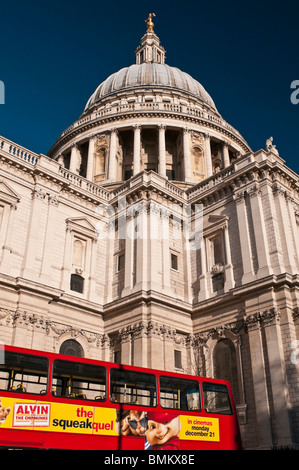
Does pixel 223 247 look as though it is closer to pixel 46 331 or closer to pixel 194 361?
pixel 194 361

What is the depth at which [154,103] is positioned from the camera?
50.4 m

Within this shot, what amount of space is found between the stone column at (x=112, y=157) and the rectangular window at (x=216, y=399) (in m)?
31.1

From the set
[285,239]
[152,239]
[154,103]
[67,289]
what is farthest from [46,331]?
[154,103]

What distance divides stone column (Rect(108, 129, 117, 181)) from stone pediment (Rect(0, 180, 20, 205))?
57.4ft

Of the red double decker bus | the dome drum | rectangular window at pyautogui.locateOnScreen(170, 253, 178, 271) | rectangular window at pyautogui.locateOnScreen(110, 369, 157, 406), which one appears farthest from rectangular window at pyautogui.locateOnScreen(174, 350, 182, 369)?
the dome drum

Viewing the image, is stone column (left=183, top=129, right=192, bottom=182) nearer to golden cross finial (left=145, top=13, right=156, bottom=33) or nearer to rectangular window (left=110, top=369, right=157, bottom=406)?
rectangular window (left=110, top=369, right=157, bottom=406)

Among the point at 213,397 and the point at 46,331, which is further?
the point at 46,331

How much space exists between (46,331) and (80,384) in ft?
41.2

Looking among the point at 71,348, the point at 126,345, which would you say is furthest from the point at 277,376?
the point at 71,348

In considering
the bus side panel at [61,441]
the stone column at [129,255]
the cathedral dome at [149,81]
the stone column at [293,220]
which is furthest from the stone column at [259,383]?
the cathedral dome at [149,81]

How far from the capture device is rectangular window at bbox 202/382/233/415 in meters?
16.8

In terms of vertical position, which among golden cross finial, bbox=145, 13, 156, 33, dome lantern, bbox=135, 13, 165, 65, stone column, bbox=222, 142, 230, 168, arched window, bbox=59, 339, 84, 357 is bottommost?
arched window, bbox=59, 339, 84, 357

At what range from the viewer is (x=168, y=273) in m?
30.8

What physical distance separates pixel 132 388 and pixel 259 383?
1141 centimetres
